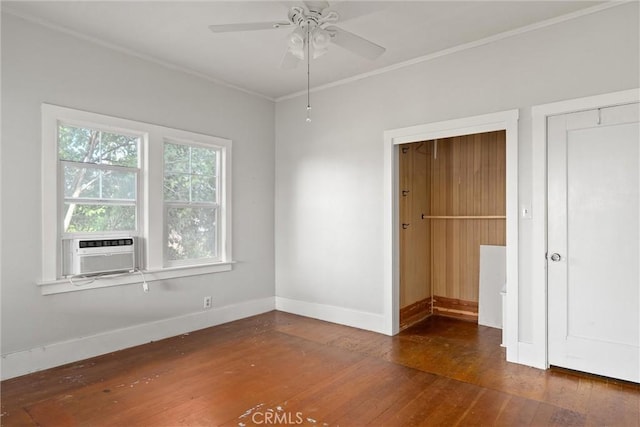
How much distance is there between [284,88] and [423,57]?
1785 millimetres

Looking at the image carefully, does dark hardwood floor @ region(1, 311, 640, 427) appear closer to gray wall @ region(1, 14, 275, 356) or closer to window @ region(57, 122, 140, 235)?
gray wall @ region(1, 14, 275, 356)

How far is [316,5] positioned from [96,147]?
2444 mm

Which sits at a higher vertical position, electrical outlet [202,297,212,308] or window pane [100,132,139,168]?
window pane [100,132,139,168]

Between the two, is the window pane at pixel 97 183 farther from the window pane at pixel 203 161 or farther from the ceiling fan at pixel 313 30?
the ceiling fan at pixel 313 30

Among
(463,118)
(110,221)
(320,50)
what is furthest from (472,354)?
(110,221)

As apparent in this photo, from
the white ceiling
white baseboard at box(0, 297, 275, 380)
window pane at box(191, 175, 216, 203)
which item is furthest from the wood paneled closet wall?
window pane at box(191, 175, 216, 203)

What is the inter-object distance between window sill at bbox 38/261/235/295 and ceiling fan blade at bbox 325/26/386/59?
2.88m

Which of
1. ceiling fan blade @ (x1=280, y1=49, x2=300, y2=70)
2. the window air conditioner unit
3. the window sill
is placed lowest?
the window sill

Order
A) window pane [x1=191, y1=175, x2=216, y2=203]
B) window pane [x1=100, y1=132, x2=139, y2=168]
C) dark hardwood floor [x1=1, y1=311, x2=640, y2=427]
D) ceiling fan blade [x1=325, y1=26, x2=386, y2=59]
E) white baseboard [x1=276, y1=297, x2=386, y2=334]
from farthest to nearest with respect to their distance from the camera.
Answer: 1. window pane [x1=191, y1=175, x2=216, y2=203]
2. white baseboard [x1=276, y1=297, x2=386, y2=334]
3. window pane [x1=100, y1=132, x2=139, y2=168]
4. ceiling fan blade [x1=325, y1=26, x2=386, y2=59]
5. dark hardwood floor [x1=1, y1=311, x2=640, y2=427]

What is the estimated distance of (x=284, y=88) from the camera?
16.0 ft

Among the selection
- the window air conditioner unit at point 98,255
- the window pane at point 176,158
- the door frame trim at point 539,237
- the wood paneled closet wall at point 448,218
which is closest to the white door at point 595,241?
the door frame trim at point 539,237

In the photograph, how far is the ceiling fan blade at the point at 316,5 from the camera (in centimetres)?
253

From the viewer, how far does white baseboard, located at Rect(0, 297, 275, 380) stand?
10.1ft

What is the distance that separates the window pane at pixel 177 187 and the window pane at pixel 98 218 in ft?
1.37
